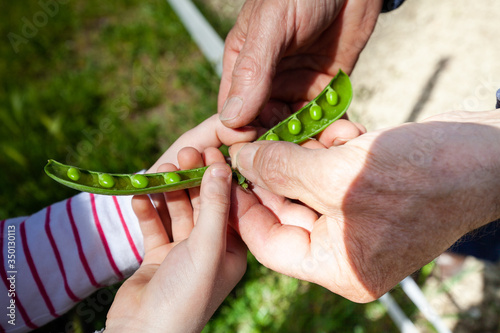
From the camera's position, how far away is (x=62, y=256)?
2.90 metres

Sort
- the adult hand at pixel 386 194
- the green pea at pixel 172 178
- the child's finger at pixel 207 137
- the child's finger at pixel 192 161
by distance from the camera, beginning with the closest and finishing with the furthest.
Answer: the adult hand at pixel 386 194
the green pea at pixel 172 178
the child's finger at pixel 192 161
the child's finger at pixel 207 137

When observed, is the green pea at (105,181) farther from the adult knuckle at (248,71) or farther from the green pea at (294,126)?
the green pea at (294,126)

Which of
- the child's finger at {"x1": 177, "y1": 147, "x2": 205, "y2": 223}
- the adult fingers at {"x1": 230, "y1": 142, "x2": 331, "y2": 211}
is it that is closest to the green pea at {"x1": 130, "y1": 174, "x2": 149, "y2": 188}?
the child's finger at {"x1": 177, "y1": 147, "x2": 205, "y2": 223}

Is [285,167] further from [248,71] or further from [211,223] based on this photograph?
[248,71]

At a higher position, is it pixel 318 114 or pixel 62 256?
pixel 62 256

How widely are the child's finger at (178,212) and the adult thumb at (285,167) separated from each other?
581 mm

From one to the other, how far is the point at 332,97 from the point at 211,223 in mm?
1411

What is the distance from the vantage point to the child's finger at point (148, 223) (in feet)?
8.79

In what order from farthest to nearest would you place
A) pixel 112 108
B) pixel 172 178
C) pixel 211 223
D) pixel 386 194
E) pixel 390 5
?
1. pixel 112 108
2. pixel 390 5
3. pixel 172 178
4. pixel 211 223
5. pixel 386 194

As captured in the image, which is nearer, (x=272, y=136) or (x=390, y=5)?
(x=272, y=136)

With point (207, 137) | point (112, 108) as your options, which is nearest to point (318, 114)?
point (207, 137)

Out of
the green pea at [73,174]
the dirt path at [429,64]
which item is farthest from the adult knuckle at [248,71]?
the dirt path at [429,64]

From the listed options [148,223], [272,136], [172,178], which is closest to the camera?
[172,178]

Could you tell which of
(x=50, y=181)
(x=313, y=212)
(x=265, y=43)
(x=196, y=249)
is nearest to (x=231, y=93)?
(x=265, y=43)
